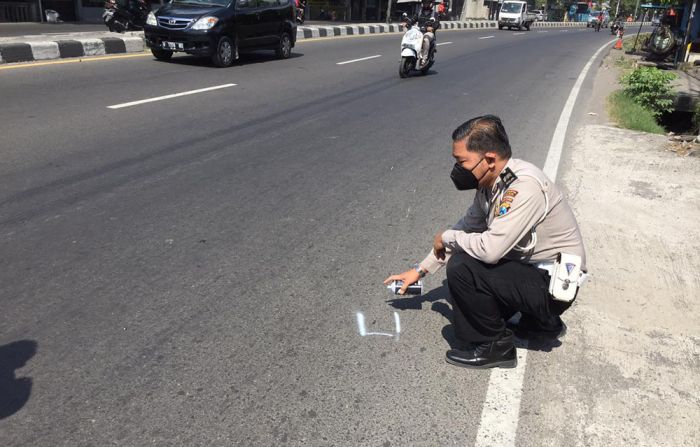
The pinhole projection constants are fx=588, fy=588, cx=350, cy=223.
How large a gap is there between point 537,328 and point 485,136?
1.08 m

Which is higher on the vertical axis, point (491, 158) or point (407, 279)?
point (491, 158)

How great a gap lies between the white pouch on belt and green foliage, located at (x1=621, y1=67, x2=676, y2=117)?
349 inches

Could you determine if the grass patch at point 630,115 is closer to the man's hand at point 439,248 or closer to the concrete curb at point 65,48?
the man's hand at point 439,248

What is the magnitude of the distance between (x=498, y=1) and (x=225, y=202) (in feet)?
248

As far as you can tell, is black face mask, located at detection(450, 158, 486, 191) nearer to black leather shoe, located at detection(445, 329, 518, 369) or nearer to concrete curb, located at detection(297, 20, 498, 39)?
black leather shoe, located at detection(445, 329, 518, 369)

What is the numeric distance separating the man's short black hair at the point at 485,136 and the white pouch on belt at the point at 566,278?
57cm

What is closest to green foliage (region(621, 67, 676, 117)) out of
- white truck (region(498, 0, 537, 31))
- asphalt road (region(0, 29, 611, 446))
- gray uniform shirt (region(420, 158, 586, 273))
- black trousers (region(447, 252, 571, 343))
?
asphalt road (region(0, 29, 611, 446))

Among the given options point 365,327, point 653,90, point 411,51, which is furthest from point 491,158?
point 411,51

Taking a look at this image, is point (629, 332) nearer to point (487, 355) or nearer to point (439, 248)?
point (487, 355)

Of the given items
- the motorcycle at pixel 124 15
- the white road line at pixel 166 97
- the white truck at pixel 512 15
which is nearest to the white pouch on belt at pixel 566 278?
the white road line at pixel 166 97

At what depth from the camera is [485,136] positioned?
105 inches

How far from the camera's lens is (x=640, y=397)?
2648 mm

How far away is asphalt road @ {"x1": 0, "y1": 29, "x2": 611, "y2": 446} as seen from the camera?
2.42 metres

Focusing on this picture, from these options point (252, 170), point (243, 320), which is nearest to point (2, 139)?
point (252, 170)
